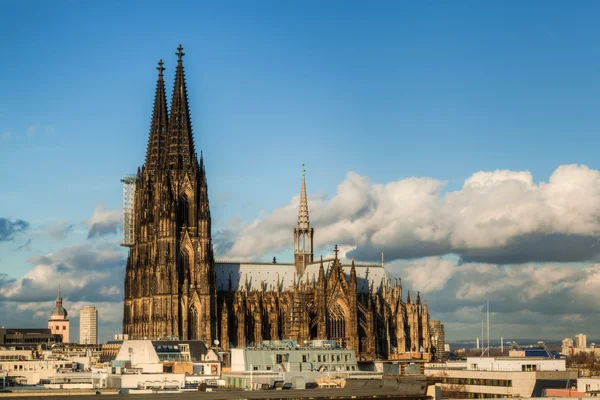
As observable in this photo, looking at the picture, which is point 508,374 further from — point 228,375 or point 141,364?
point 141,364

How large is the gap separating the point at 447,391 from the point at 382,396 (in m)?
38.1

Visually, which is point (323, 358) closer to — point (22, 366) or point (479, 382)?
point (479, 382)

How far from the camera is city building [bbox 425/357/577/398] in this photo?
127 m

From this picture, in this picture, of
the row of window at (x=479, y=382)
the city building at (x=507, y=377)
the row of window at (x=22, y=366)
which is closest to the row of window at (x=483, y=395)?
the city building at (x=507, y=377)

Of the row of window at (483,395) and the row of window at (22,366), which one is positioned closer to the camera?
the row of window at (483,395)

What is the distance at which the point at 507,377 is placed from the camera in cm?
12900

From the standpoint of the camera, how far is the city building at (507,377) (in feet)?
417

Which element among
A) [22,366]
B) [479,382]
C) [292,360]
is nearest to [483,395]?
[479,382]

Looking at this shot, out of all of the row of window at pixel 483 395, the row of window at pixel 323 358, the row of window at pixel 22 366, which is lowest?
the row of window at pixel 483 395

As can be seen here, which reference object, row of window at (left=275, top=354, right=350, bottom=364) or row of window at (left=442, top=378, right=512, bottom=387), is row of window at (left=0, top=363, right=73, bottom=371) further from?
row of window at (left=442, top=378, right=512, bottom=387)

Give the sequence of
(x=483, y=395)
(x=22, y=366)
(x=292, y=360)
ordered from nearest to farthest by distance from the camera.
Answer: (x=483, y=395), (x=292, y=360), (x=22, y=366)

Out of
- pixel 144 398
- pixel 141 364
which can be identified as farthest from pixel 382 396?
pixel 141 364

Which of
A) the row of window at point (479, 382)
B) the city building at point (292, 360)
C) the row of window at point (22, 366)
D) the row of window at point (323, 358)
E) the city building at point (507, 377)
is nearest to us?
the city building at point (507, 377)

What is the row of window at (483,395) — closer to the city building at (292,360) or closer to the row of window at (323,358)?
the city building at (292,360)
